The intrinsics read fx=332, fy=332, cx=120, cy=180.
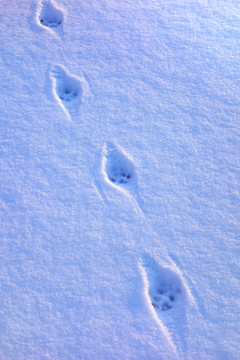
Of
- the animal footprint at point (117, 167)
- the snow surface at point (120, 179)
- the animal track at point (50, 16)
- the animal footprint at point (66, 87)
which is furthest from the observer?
the animal track at point (50, 16)

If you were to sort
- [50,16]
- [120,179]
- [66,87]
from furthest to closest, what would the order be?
[50,16] → [66,87] → [120,179]

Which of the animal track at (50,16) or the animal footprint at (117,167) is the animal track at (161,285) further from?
the animal track at (50,16)

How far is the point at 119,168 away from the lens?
1.44 meters

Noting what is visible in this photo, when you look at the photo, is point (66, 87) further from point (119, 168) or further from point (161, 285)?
point (161, 285)

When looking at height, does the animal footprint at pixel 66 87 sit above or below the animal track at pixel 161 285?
above

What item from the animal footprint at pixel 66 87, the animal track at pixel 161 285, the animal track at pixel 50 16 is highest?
the animal track at pixel 50 16

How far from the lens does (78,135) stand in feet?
4.84

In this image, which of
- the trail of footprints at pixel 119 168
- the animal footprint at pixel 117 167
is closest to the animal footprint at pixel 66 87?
the trail of footprints at pixel 119 168

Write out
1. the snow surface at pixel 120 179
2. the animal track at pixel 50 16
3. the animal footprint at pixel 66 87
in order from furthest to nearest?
the animal track at pixel 50 16 → the animal footprint at pixel 66 87 → the snow surface at pixel 120 179

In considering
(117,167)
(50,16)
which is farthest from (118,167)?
(50,16)

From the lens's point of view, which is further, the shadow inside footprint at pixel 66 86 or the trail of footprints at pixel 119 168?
the shadow inside footprint at pixel 66 86

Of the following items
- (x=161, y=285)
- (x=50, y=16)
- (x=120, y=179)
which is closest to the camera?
(x=161, y=285)

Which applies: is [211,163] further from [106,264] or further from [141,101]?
[106,264]

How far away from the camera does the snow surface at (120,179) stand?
3.76ft
